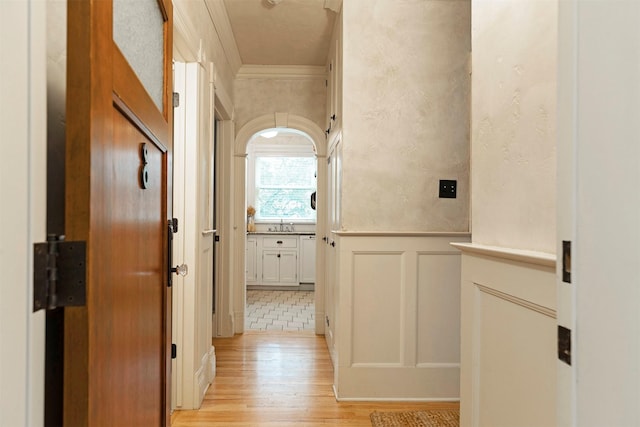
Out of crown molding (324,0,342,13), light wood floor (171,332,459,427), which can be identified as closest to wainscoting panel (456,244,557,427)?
light wood floor (171,332,459,427)

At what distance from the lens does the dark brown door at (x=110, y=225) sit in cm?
66

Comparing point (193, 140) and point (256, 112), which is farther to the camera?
point (256, 112)

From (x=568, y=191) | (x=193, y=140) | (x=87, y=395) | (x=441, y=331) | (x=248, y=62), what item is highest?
(x=248, y=62)

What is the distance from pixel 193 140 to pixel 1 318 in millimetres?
2262

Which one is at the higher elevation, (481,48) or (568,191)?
(481,48)

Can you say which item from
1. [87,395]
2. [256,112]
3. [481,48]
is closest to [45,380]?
[87,395]

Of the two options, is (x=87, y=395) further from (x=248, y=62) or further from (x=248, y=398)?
(x=248, y=62)

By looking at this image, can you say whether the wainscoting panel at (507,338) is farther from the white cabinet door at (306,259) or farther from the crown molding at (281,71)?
the white cabinet door at (306,259)

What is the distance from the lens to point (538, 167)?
3.73 feet

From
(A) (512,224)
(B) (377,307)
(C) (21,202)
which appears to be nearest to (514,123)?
(A) (512,224)

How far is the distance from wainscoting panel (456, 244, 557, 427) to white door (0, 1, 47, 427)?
0.99 metres

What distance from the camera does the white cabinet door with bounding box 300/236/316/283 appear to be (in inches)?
279

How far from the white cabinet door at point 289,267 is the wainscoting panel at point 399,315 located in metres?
4.23

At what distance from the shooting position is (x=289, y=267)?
279 inches
